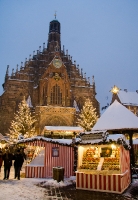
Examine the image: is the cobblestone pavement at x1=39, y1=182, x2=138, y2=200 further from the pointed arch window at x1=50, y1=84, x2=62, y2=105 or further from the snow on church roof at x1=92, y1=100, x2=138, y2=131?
the pointed arch window at x1=50, y1=84, x2=62, y2=105

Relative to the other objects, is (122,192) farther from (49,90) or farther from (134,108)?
(134,108)

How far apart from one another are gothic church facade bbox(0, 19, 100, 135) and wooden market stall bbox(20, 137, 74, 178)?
64.0 ft

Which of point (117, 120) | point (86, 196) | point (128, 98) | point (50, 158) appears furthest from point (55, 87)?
point (86, 196)

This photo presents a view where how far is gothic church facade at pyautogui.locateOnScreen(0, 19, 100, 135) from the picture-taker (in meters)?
36.1

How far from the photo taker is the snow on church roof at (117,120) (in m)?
16.4

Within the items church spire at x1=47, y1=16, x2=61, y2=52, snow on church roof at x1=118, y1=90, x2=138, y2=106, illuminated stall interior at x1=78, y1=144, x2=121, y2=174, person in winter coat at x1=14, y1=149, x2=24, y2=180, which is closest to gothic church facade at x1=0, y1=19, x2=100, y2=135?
church spire at x1=47, y1=16, x2=61, y2=52

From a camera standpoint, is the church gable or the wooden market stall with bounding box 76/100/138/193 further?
the church gable

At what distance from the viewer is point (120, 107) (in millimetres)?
18891

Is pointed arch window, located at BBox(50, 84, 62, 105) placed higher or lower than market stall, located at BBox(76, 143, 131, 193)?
higher

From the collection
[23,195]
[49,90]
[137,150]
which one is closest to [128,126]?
[137,150]

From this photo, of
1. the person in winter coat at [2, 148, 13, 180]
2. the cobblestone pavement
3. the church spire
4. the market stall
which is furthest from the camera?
the church spire

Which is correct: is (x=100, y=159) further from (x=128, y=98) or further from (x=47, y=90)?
(x=128, y=98)

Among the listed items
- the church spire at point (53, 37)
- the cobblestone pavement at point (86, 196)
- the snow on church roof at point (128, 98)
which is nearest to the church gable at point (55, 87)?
the church spire at point (53, 37)

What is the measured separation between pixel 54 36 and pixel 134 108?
28693 mm
